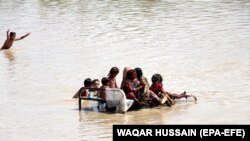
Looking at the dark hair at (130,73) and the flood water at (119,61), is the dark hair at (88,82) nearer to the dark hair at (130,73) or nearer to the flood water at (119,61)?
the flood water at (119,61)

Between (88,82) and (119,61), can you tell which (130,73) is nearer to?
(88,82)

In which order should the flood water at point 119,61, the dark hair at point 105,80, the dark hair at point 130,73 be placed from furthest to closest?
the dark hair at point 105,80, the dark hair at point 130,73, the flood water at point 119,61

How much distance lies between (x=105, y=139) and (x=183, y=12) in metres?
16.7

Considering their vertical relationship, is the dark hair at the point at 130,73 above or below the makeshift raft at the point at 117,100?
above

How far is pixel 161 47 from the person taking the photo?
17.2 metres
